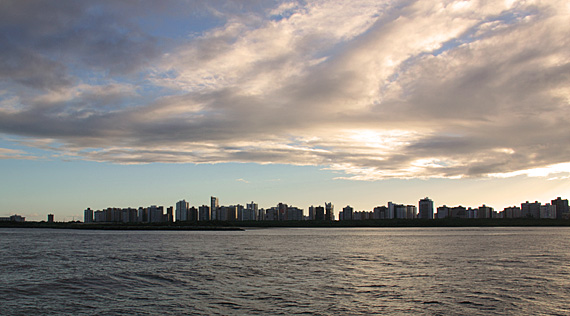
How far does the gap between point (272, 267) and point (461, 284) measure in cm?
2156

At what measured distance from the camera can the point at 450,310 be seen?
97.3ft

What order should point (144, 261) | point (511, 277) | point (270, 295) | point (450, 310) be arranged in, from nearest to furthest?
1. point (450, 310)
2. point (270, 295)
3. point (511, 277)
4. point (144, 261)

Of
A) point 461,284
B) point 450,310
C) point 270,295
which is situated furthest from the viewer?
point 461,284

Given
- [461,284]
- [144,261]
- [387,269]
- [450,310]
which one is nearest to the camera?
[450,310]

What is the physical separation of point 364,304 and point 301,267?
22.5 m

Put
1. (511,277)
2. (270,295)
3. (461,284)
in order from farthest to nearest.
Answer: (511,277) < (461,284) < (270,295)

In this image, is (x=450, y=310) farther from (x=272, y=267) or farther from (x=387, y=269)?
(x=272, y=267)

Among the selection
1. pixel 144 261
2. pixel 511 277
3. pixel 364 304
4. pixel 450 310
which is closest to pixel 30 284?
pixel 144 261

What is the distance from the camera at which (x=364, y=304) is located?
31.4 meters

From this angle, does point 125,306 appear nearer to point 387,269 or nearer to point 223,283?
point 223,283

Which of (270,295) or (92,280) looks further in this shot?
(92,280)

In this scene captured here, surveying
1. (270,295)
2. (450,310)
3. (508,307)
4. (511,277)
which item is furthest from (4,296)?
Answer: (511,277)

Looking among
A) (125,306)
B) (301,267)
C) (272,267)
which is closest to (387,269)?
(301,267)

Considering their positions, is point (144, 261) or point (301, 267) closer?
point (301, 267)
